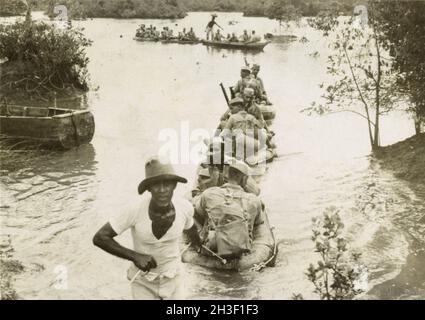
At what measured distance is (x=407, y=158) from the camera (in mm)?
11977

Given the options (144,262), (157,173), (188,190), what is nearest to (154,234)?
(144,262)

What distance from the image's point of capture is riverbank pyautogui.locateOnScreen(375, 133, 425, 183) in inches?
441

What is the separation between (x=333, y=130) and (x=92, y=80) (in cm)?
1089

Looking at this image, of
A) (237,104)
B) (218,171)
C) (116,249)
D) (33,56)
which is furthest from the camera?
(33,56)

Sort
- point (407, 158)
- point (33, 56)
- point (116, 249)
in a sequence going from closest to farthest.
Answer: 1. point (116, 249)
2. point (407, 158)
3. point (33, 56)

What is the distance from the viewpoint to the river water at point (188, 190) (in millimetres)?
7629

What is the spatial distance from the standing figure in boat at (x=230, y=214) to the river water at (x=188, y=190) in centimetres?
53

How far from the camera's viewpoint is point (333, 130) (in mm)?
17297

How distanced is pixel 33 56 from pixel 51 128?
5.50 metres

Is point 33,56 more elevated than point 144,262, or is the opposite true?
point 33,56

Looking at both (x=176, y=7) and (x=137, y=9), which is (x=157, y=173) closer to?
(x=137, y=9)

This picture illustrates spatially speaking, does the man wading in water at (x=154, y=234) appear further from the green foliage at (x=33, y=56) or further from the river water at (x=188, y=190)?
the green foliage at (x=33, y=56)
